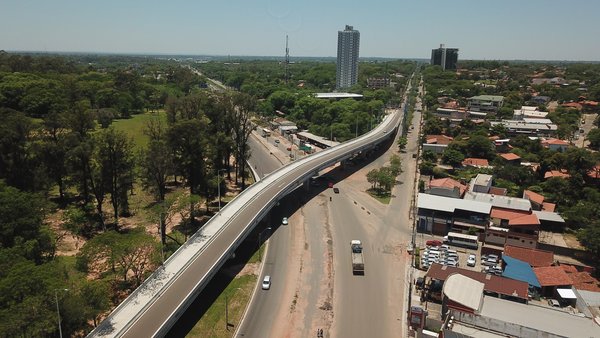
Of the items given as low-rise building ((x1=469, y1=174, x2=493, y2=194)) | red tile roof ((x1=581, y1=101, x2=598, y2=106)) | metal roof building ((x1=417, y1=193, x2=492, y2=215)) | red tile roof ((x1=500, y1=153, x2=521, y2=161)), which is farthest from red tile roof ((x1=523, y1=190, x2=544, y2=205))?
red tile roof ((x1=581, y1=101, x2=598, y2=106))

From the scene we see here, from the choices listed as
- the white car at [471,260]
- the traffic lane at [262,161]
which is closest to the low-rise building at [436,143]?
the traffic lane at [262,161]

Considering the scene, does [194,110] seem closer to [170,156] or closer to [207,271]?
[170,156]

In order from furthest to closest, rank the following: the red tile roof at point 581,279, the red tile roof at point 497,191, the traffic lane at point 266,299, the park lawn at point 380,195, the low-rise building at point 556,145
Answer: the low-rise building at point 556,145
the park lawn at point 380,195
the red tile roof at point 497,191
the red tile roof at point 581,279
the traffic lane at point 266,299

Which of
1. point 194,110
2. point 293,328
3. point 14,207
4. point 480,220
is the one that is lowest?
point 293,328

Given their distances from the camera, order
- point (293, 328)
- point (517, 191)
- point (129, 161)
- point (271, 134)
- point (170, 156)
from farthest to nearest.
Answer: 1. point (271, 134)
2. point (517, 191)
3. point (129, 161)
4. point (170, 156)
5. point (293, 328)

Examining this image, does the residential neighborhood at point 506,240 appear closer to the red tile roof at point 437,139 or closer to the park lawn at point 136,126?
the red tile roof at point 437,139

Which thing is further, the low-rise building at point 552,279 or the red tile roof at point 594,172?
the red tile roof at point 594,172

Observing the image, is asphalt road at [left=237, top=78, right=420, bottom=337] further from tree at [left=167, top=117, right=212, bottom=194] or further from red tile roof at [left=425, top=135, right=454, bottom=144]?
red tile roof at [left=425, top=135, right=454, bottom=144]

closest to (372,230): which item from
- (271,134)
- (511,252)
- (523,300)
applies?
(511,252)
